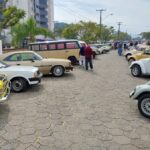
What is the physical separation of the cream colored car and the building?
79.1 meters

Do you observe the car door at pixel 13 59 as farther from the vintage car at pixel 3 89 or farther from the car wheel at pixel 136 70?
the car wheel at pixel 136 70

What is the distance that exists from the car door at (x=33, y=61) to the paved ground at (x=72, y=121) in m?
2.60

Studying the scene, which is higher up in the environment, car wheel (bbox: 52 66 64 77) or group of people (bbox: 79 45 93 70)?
group of people (bbox: 79 45 93 70)

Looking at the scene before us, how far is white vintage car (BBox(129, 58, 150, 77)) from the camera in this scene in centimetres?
1248

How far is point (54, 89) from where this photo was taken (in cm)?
941

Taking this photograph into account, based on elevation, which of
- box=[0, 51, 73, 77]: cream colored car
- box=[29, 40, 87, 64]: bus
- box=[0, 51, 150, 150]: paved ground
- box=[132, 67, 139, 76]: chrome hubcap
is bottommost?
box=[0, 51, 150, 150]: paved ground

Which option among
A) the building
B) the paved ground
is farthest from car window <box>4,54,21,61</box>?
the building

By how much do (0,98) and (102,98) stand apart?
10.6 feet

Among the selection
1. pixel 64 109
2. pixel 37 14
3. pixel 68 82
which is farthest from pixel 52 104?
pixel 37 14

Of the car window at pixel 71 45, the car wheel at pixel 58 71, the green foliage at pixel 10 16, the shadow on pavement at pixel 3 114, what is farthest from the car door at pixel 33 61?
the green foliage at pixel 10 16

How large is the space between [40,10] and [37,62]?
9697 centimetres

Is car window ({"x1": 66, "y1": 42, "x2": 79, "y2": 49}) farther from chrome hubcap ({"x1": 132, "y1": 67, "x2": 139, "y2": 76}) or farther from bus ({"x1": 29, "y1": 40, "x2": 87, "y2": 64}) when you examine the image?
chrome hubcap ({"x1": 132, "y1": 67, "x2": 139, "y2": 76})

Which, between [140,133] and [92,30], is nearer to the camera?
[140,133]

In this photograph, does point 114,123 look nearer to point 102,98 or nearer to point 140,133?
point 140,133
